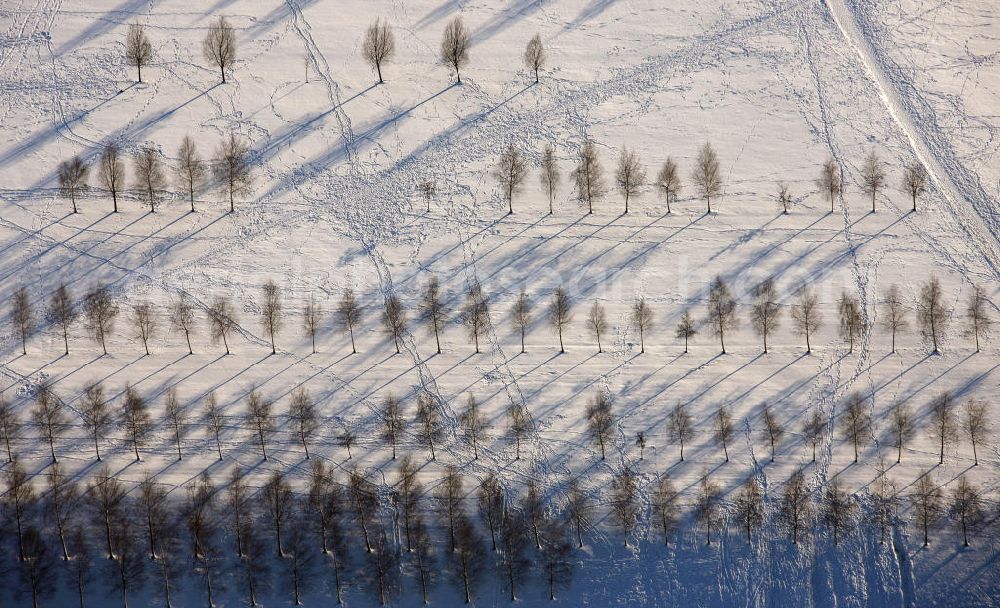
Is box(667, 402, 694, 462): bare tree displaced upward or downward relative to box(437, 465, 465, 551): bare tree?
upward

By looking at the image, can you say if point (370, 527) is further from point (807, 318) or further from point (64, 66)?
point (64, 66)

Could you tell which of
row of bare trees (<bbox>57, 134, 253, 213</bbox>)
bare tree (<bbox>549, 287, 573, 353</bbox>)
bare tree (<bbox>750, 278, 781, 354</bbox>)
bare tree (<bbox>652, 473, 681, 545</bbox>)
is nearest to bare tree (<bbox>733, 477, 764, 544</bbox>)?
bare tree (<bbox>652, 473, 681, 545</bbox>)

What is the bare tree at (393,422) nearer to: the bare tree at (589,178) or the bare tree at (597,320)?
the bare tree at (597,320)

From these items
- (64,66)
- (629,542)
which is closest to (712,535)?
(629,542)

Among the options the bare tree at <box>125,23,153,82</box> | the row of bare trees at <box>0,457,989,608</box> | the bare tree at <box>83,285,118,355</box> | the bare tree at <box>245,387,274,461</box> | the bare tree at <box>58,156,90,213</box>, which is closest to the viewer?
the row of bare trees at <box>0,457,989,608</box>

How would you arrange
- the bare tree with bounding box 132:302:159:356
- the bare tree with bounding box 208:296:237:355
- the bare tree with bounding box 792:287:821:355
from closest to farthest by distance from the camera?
the bare tree with bounding box 132:302:159:356
the bare tree with bounding box 208:296:237:355
the bare tree with bounding box 792:287:821:355

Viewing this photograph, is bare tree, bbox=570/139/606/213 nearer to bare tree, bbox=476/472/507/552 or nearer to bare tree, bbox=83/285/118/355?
bare tree, bbox=476/472/507/552

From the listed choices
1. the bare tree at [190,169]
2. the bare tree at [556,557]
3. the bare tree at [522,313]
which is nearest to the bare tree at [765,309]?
the bare tree at [522,313]

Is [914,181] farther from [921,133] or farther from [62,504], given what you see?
[62,504]
